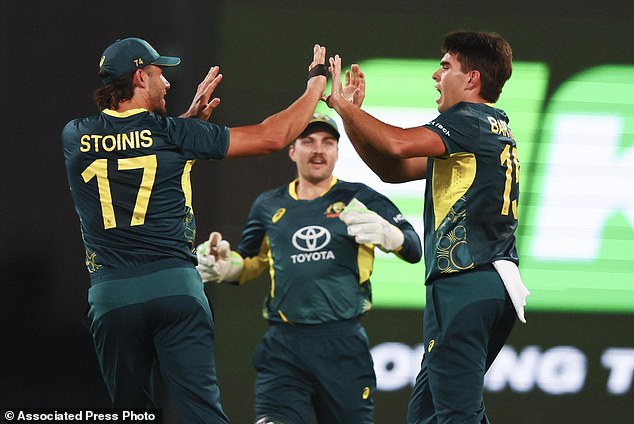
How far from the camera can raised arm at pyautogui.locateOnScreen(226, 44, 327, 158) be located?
4711 millimetres

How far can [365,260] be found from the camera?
5910 millimetres

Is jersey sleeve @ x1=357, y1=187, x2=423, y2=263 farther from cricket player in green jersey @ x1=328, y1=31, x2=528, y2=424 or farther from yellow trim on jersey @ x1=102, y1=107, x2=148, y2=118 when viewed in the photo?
yellow trim on jersey @ x1=102, y1=107, x2=148, y2=118

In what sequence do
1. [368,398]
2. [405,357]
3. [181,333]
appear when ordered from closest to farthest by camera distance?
[181,333] < [368,398] < [405,357]

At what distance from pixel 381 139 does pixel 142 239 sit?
1.01m

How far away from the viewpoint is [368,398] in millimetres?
5758

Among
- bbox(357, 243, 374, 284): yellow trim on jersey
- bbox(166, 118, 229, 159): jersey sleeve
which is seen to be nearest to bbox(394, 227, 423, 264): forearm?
bbox(357, 243, 374, 284): yellow trim on jersey

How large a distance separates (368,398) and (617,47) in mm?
2571

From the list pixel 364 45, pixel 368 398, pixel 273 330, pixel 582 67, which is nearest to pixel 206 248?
pixel 273 330

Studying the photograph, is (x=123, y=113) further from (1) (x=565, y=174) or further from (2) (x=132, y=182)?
(1) (x=565, y=174)

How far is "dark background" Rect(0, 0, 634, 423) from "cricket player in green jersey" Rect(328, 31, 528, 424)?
2016mm

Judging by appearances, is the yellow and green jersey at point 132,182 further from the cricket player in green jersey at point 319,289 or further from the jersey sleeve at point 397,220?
the jersey sleeve at point 397,220

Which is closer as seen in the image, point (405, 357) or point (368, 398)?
point (368, 398)

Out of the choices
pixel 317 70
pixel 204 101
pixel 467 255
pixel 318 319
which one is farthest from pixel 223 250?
pixel 467 255

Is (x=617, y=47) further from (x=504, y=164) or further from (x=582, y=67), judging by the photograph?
(x=504, y=164)
